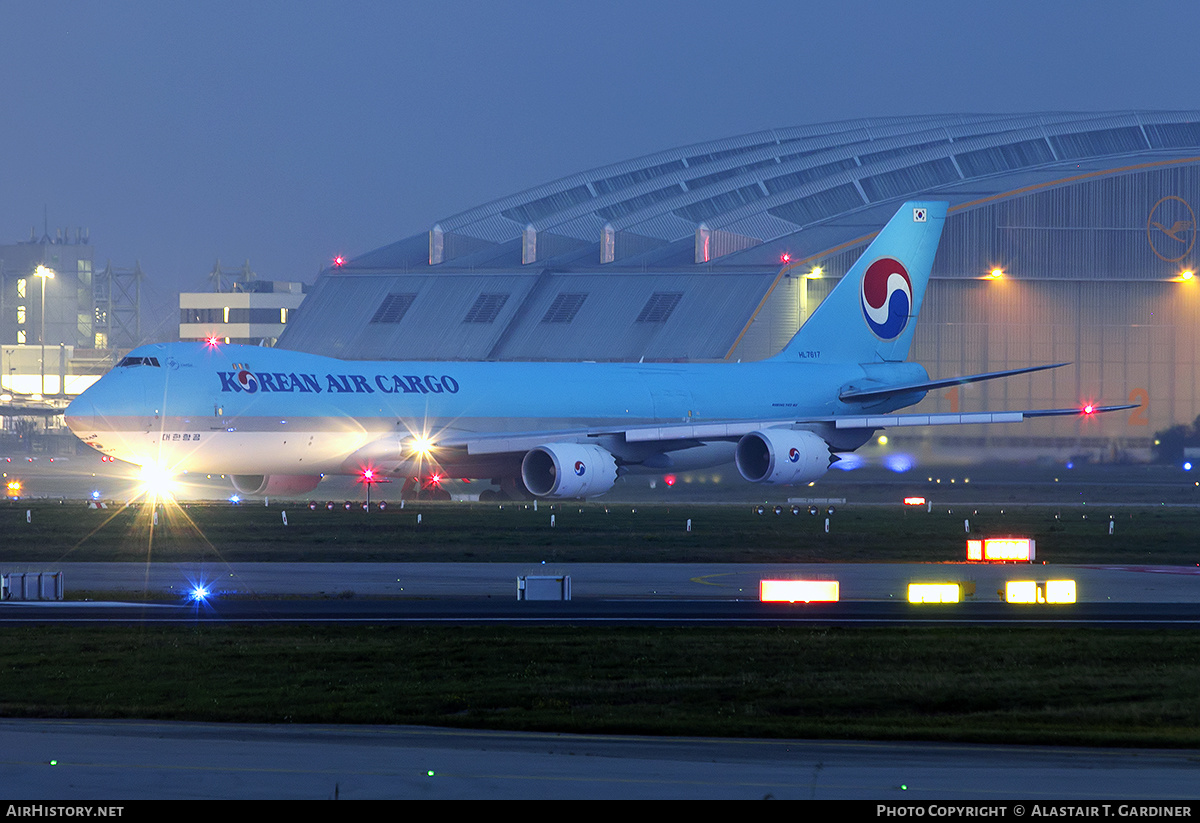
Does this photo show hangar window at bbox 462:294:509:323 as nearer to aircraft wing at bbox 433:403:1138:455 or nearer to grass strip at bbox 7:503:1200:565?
aircraft wing at bbox 433:403:1138:455

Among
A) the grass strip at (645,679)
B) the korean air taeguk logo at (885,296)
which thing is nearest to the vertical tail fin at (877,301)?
the korean air taeguk logo at (885,296)

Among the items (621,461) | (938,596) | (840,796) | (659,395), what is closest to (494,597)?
(938,596)

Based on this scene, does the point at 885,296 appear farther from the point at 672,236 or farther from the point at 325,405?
the point at 672,236

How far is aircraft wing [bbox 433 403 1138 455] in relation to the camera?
52.6 m

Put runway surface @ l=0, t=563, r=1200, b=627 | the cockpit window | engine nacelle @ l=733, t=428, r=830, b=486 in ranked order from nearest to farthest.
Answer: runway surface @ l=0, t=563, r=1200, b=627, the cockpit window, engine nacelle @ l=733, t=428, r=830, b=486

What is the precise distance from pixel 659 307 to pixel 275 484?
3344cm

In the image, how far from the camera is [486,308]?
286ft

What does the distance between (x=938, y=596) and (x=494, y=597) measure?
7.74 metres

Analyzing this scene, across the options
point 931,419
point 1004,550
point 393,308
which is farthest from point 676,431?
point 393,308

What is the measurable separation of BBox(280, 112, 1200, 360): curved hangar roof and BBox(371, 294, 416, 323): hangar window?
13 cm

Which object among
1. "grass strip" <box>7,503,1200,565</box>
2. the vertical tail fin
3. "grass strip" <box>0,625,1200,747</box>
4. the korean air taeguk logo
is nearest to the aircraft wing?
"grass strip" <box>7,503,1200,565</box>

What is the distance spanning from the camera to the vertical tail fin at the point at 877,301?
6438 centimetres

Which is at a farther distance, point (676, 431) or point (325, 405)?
point (676, 431)

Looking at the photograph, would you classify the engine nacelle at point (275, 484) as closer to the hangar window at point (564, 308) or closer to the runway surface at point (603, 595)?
the runway surface at point (603, 595)
